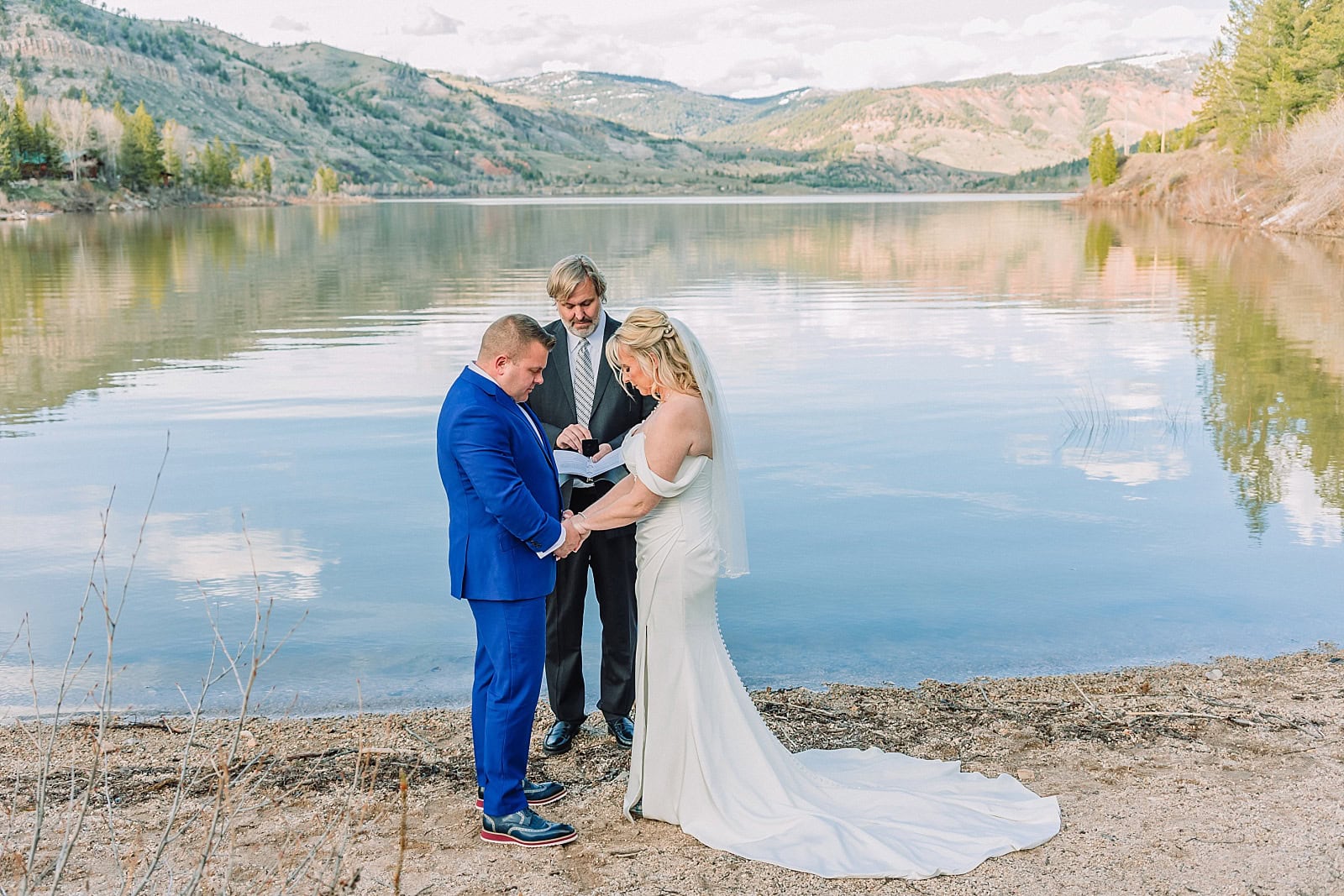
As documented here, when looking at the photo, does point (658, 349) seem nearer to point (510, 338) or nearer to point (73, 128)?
point (510, 338)

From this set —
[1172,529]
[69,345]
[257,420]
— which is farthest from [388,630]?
[69,345]

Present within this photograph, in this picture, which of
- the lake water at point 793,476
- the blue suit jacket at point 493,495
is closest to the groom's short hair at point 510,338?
the blue suit jacket at point 493,495

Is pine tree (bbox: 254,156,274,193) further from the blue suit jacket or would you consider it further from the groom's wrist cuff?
the groom's wrist cuff

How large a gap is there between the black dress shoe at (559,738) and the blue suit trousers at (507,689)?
113cm

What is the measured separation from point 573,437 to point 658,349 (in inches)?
43.4

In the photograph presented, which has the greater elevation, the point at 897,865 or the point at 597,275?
the point at 597,275

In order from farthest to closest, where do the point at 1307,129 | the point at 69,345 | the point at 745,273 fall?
the point at 1307,129, the point at 745,273, the point at 69,345

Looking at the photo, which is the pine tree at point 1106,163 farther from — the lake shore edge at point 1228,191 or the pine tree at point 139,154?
the pine tree at point 139,154

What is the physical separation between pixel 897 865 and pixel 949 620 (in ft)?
13.8

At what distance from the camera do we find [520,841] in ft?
16.2

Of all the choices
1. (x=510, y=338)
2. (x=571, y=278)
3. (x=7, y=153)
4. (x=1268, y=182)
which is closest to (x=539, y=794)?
(x=510, y=338)

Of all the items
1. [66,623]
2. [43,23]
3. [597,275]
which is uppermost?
[43,23]

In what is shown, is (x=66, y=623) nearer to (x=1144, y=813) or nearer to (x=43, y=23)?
(x=1144, y=813)

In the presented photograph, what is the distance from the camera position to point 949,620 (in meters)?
8.76
